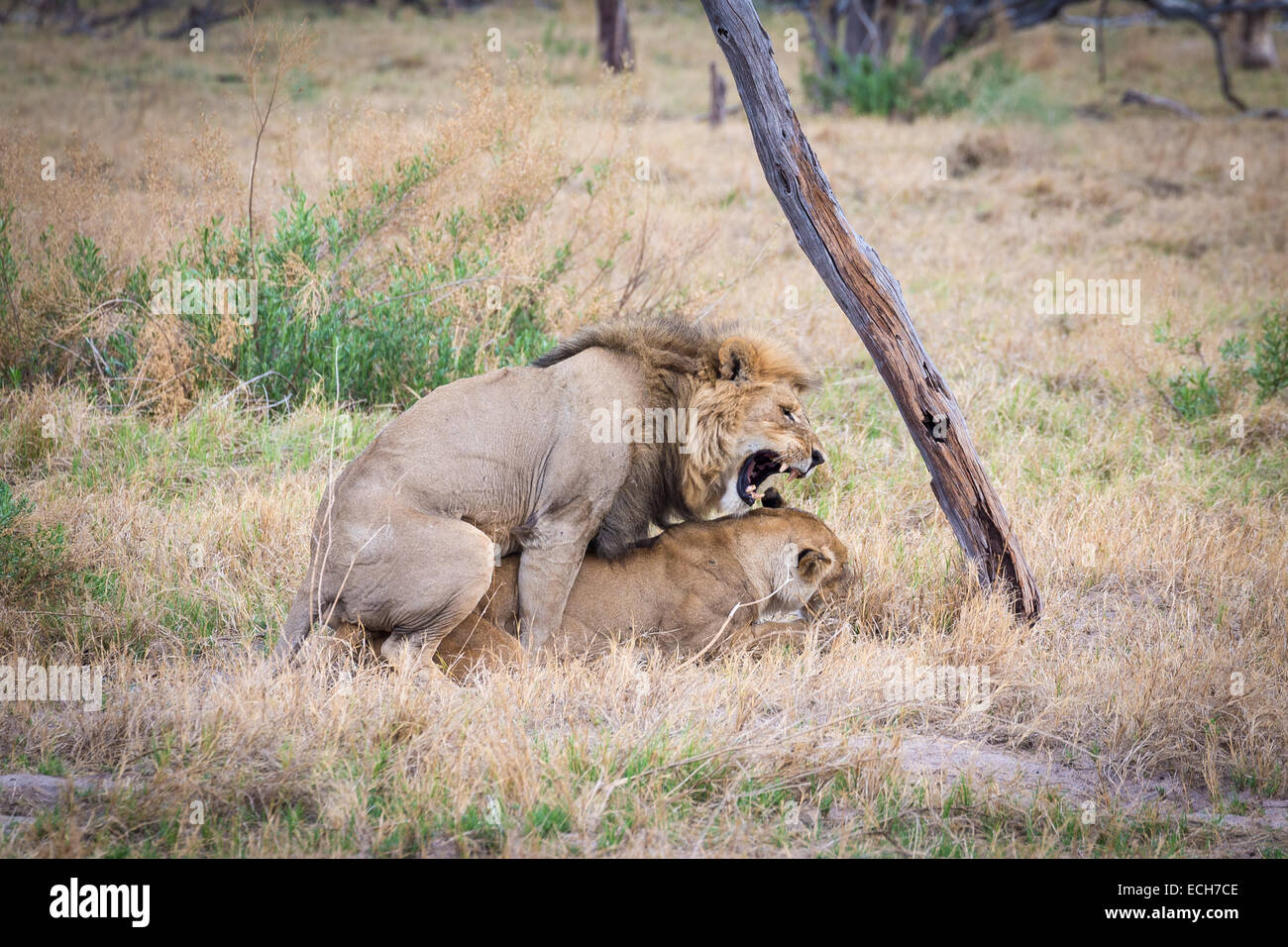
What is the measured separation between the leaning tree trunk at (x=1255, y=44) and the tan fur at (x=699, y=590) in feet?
86.8

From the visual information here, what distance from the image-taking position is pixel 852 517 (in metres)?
7.05

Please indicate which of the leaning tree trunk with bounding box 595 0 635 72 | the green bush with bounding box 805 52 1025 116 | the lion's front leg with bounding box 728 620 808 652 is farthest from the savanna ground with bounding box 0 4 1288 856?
the leaning tree trunk with bounding box 595 0 635 72

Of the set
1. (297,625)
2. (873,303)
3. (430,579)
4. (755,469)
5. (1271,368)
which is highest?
(873,303)

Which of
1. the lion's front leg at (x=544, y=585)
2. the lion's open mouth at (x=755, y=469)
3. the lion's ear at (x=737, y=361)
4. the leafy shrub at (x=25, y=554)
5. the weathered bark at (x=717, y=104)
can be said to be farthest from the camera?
the weathered bark at (x=717, y=104)

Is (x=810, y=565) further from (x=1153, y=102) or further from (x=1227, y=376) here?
(x=1153, y=102)

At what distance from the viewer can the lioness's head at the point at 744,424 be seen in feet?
18.2

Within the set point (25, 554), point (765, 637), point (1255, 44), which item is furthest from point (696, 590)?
point (1255, 44)

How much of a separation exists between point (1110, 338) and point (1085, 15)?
27.0 metres

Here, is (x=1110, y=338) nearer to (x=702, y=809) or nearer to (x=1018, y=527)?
(x=1018, y=527)

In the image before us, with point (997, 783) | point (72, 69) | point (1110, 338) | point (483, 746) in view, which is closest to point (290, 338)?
point (483, 746)

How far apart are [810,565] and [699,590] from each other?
562 millimetres

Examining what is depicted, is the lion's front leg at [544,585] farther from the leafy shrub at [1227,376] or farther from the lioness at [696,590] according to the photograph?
the leafy shrub at [1227,376]

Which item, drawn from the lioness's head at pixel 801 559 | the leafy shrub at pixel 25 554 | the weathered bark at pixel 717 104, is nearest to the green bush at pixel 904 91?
the weathered bark at pixel 717 104

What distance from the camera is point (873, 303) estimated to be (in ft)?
18.8
